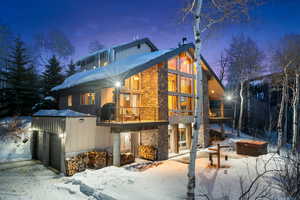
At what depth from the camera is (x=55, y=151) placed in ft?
33.0

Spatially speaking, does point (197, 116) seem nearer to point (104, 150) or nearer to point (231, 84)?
point (104, 150)

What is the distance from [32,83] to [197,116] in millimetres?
21293

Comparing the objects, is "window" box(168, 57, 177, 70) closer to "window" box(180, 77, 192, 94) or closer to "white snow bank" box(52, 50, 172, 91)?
"white snow bank" box(52, 50, 172, 91)

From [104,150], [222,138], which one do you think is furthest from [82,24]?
[222,138]

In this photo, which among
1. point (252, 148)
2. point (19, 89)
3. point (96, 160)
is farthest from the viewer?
point (19, 89)

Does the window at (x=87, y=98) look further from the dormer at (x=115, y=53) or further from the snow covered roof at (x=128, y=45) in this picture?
the snow covered roof at (x=128, y=45)

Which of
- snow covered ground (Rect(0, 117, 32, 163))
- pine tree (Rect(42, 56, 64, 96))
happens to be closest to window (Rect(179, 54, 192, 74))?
snow covered ground (Rect(0, 117, 32, 163))

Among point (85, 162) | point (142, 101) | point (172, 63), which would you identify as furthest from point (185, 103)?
point (85, 162)

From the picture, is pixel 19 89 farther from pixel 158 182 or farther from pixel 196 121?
pixel 196 121

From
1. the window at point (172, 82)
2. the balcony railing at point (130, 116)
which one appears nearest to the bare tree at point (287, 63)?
the window at point (172, 82)

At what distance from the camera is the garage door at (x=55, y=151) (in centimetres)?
970

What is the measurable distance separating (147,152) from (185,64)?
7759 millimetres

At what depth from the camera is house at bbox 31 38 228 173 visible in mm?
9555

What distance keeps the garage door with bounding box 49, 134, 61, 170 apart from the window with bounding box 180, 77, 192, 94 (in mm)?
9437
